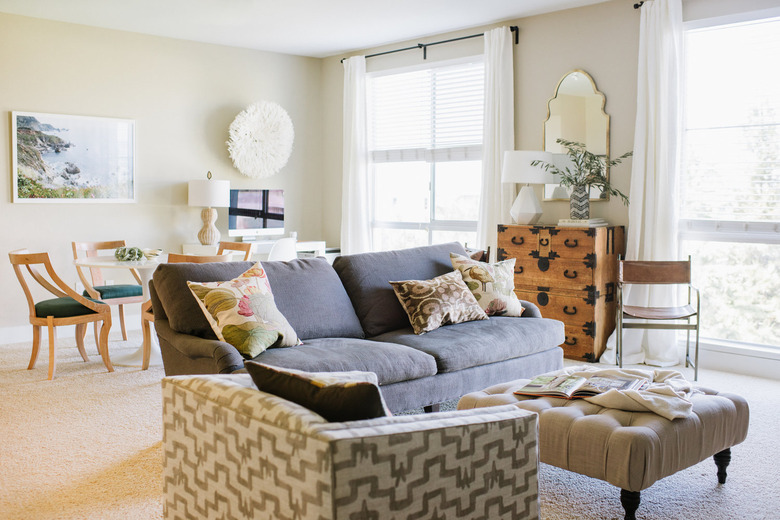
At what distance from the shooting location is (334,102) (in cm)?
770

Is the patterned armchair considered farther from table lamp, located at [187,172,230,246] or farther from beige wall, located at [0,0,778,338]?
table lamp, located at [187,172,230,246]

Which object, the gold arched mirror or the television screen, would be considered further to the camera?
the television screen

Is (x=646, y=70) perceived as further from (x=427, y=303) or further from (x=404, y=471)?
(x=404, y=471)

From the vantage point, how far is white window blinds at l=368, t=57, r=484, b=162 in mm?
6457

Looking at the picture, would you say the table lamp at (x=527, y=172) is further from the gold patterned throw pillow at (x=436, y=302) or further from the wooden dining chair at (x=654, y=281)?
the gold patterned throw pillow at (x=436, y=302)

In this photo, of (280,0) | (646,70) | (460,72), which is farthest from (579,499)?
(460,72)

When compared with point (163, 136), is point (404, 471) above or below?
below

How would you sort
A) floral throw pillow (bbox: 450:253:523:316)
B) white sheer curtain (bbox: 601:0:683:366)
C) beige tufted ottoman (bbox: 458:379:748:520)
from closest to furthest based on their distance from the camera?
beige tufted ottoman (bbox: 458:379:748:520) → floral throw pillow (bbox: 450:253:523:316) → white sheer curtain (bbox: 601:0:683:366)

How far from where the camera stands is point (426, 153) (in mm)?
6871

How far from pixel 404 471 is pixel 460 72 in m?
5.43

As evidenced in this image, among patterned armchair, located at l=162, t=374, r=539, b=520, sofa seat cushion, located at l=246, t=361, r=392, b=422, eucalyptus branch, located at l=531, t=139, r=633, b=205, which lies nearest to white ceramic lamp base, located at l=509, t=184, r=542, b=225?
eucalyptus branch, located at l=531, t=139, r=633, b=205

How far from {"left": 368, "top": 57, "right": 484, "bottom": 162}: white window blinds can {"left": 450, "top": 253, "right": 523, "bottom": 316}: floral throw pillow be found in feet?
7.72

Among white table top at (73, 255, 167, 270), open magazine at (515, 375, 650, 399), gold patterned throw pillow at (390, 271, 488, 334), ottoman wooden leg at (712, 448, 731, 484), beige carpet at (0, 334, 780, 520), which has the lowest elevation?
beige carpet at (0, 334, 780, 520)

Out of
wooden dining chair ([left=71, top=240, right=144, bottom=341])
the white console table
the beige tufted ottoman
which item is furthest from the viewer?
the white console table
